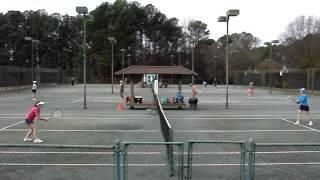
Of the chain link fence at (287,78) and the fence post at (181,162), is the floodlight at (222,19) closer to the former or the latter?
the chain link fence at (287,78)

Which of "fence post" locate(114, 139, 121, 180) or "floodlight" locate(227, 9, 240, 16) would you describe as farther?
"floodlight" locate(227, 9, 240, 16)

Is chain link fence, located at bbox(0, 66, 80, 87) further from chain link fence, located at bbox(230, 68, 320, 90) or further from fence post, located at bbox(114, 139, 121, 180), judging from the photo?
fence post, located at bbox(114, 139, 121, 180)

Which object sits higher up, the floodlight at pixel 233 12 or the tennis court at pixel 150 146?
the floodlight at pixel 233 12

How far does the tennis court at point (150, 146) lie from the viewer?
11.1 meters

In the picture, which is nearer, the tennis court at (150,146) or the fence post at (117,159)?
the fence post at (117,159)

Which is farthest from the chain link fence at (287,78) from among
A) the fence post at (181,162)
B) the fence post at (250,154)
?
the fence post at (250,154)

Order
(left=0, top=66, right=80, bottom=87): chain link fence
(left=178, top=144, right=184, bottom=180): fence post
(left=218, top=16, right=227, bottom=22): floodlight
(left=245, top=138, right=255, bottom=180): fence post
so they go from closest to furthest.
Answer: (left=245, top=138, right=255, bottom=180): fence post → (left=178, top=144, right=184, bottom=180): fence post → (left=218, top=16, right=227, bottom=22): floodlight → (left=0, top=66, right=80, bottom=87): chain link fence

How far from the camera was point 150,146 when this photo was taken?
49.7 ft

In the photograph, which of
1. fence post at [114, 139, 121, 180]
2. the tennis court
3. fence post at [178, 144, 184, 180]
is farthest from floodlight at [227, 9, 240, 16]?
fence post at [114, 139, 121, 180]

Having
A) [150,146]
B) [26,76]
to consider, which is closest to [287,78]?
[26,76]

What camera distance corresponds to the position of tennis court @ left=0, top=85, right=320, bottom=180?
1107 centimetres

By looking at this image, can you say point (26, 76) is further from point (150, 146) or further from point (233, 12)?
point (150, 146)

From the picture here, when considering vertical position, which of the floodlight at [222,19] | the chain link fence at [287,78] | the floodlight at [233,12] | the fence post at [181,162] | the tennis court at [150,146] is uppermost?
the floodlight at [233,12]

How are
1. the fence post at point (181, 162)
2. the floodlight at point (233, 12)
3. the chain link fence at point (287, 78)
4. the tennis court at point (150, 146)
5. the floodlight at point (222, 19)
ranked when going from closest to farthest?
the fence post at point (181, 162)
the tennis court at point (150, 146)
the floodlight at point (233, 12)
the floodlight at point (222, 19)
the chain link fence at point (287, 78)
